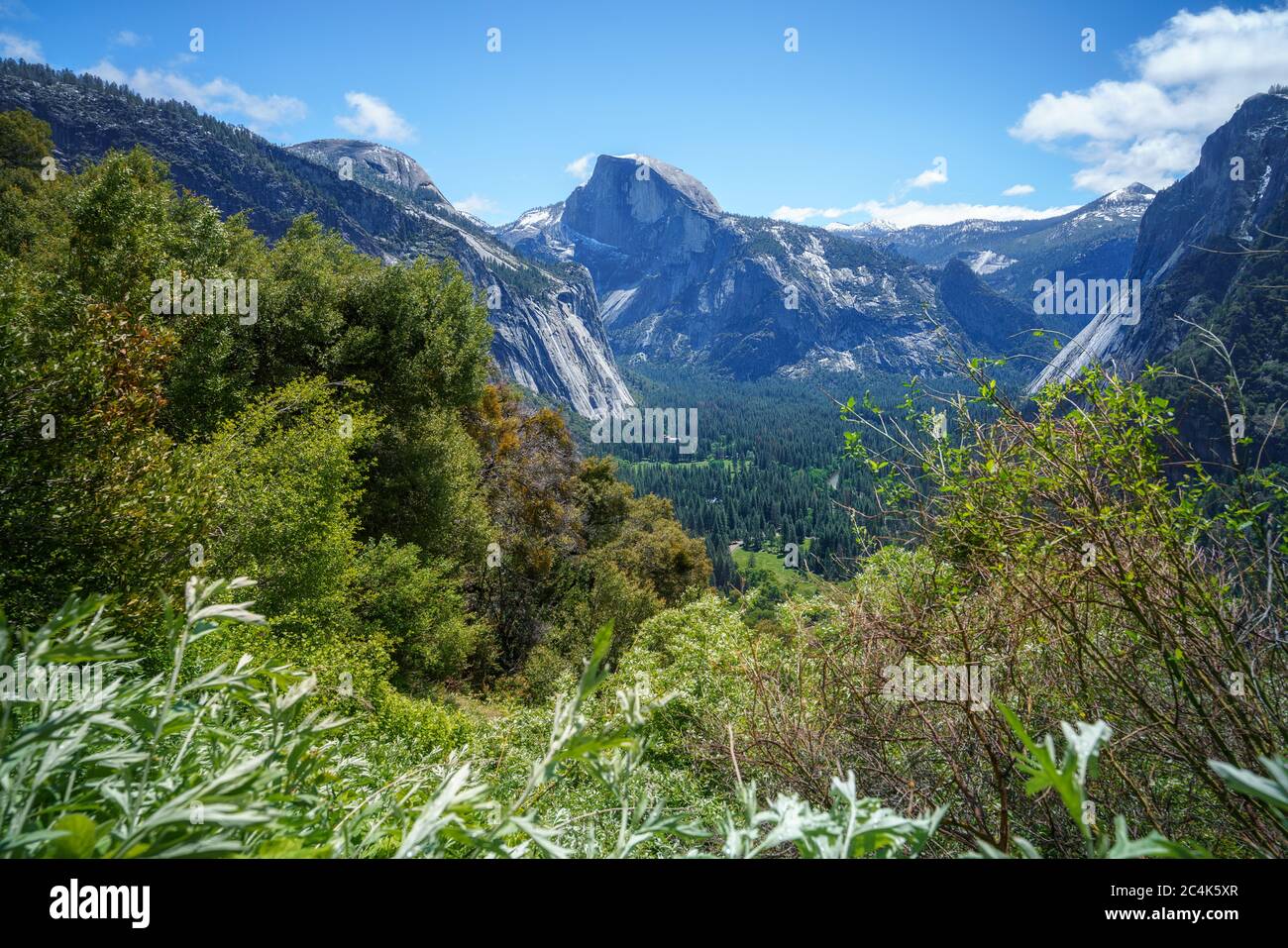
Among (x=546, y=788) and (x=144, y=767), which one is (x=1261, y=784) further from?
(x=144, y=767)

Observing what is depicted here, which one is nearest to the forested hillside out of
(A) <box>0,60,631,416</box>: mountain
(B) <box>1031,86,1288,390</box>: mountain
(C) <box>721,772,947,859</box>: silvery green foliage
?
(C) <box>721,772,947,859</box>: silvery green foliage

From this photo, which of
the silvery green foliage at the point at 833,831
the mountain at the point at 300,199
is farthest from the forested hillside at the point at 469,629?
the mountain at the point at 300,199

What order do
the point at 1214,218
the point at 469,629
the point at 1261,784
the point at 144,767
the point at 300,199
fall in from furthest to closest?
the point at 1214,218 → the point at 300,199 → the point at 469,629 → the point at 144,767 → the point at 1261,784

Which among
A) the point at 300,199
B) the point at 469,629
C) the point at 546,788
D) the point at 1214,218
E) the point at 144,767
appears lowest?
the point at 469,629

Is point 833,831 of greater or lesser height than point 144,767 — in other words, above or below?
below

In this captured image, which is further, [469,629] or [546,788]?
[469,629]

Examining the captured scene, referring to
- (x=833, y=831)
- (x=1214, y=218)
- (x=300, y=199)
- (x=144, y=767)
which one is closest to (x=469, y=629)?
(x=144, y=767)

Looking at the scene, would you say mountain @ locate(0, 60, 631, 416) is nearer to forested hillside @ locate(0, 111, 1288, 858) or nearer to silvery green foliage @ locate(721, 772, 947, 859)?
forested hillside @ locate(0, 111, 1288, 858)
